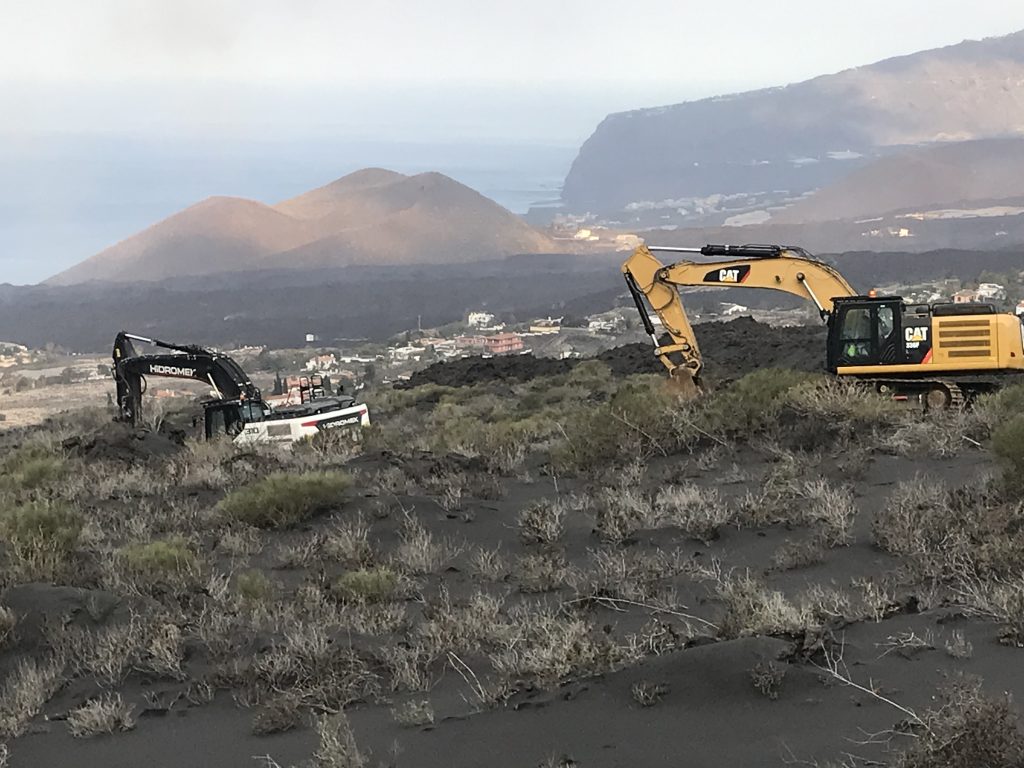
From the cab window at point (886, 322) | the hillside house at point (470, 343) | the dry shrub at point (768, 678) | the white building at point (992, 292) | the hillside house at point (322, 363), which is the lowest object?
the hillside house at point (322, 363)

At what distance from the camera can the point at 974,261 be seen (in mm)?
119688

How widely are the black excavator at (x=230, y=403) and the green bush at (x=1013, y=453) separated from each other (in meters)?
14.6

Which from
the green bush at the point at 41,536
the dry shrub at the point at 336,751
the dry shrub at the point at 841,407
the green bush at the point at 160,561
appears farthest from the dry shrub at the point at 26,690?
the dry shrub at the point at 841,407

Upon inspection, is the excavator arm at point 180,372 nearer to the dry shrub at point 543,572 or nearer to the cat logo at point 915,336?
the cat logo at point 915,336

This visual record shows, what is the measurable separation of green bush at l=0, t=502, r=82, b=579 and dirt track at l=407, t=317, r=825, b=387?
2768 cm

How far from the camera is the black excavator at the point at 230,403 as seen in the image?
2327 cm

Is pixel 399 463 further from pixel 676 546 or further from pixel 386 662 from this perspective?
pixel 386 662

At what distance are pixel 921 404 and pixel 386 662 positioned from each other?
15.0 m

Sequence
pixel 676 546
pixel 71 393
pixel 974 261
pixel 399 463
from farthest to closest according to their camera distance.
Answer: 1. pixel 974 261
2. pixel 71 393
3. pixel 399 463
4. pixel 676 546

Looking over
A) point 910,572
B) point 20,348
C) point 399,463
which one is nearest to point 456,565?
point 910,572

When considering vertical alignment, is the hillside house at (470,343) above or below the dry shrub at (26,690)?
below

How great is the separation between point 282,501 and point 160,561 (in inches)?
95.8

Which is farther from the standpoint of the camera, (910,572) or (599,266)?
(599,266)

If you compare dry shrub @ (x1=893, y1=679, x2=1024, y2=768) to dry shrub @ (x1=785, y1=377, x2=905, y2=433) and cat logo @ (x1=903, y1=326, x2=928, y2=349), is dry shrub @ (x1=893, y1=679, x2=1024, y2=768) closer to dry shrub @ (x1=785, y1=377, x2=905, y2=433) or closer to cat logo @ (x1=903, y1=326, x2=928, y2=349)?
dry shrub @ (x1=785, y1=377, x2=905, y2=433)
